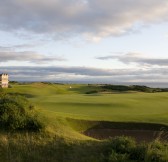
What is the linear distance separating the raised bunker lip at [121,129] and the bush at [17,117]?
6.51 m

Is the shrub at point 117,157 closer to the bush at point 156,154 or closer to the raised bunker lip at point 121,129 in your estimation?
the bush at point 156,154

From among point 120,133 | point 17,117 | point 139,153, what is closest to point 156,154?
point 139,153

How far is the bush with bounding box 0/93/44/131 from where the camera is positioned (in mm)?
14539

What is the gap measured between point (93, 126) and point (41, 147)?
31.0 ft

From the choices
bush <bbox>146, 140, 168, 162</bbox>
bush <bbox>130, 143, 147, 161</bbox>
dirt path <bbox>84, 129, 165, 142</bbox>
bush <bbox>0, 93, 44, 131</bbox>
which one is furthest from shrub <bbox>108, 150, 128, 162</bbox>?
dirt path <bbox>84, 129, 165, 142</bbox>

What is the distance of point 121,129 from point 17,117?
8.67m

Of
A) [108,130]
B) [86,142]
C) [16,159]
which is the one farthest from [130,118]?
[16,159]

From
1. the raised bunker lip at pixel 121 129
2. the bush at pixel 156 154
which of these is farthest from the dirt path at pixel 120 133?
the bush at pixel 156 154

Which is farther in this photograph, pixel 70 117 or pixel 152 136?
pixel 70 117

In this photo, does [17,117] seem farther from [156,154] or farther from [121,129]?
[121,129]

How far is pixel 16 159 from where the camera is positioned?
1240 cm

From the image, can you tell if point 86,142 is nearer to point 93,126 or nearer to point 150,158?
point 150,158

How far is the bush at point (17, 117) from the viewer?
47.7 feet

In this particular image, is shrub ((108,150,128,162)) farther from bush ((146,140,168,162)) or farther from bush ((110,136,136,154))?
bush ((146,140,168,162))
